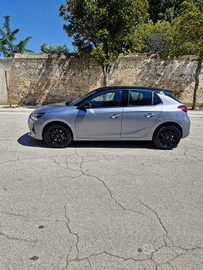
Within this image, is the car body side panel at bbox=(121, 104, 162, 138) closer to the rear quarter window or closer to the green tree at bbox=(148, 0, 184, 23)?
the rear quarter window

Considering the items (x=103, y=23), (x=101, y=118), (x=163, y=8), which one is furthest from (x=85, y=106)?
(x=163, y=8)

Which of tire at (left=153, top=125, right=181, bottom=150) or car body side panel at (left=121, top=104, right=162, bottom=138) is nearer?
car body side panel at (left=121, top=104, right=162, bottom=138)

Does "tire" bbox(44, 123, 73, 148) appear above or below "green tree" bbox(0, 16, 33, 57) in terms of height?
below

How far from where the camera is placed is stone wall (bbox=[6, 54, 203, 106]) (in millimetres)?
12914

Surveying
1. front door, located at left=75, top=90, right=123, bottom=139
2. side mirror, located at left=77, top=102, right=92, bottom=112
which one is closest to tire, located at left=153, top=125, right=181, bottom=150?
front door, located at left=75, top=90, right=123, bottom=139

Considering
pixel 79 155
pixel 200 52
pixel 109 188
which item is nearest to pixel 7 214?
pixel 109 188

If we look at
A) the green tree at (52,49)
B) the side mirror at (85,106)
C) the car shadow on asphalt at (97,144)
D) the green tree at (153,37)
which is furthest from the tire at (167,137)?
the green tree at (52,49)

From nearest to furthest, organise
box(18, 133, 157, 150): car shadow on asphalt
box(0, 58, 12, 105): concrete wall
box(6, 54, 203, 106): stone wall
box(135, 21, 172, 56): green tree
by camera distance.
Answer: box(18, 133, 157, 150): car shadow on asphalt < box(0, 58, 12, 105): concrete wall < box(6, 54, 203, 106): stone wall < box(135, 21, 172, 56): green tree

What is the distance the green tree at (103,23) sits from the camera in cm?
1005

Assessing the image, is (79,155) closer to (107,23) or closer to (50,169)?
(50,169)

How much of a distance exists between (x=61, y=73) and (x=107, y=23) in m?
4.24

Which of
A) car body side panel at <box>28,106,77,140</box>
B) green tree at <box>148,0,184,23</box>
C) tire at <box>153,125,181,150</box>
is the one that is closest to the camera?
car body side panel at <box>28,106,77,140</box>

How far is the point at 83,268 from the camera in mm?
1920

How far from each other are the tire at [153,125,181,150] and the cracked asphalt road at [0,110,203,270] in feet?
1.58
